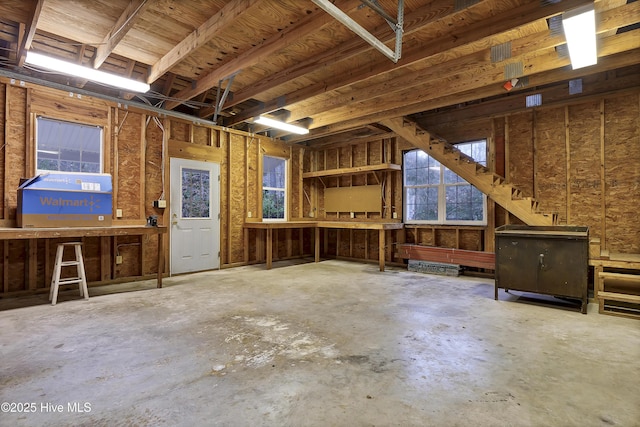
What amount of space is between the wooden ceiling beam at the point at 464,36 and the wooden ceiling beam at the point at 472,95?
1.11 m

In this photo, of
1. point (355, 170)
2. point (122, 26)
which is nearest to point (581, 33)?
point (122, 26)

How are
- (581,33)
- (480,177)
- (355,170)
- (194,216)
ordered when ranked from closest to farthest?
(581,33), (480,177), (194,216), (355,170)

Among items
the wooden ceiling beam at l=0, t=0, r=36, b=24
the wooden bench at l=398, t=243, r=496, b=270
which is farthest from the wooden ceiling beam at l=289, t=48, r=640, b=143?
the wooden ceiling beam at l=0, t=0, r=36, b=24

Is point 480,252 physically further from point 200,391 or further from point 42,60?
point 42,60

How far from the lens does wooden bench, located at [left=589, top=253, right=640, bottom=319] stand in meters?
3.60

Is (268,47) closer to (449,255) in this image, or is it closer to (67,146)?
(67,146)

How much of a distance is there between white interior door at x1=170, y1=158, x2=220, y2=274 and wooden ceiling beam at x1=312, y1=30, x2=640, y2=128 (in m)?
2.72

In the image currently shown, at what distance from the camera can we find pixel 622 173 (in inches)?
186

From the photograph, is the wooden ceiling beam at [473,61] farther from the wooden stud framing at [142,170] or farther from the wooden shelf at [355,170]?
the wooden stud framing at [142,170]

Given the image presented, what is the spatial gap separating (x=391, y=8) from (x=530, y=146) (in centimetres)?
397

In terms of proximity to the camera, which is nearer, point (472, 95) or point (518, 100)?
point (472, 95)

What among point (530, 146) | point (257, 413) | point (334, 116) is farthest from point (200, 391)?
point (530, 146)

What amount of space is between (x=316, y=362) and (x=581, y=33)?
3.85 metres

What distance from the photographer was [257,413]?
5.95 ft
